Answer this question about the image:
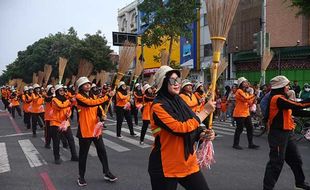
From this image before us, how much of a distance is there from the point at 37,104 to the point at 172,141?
10.9 m

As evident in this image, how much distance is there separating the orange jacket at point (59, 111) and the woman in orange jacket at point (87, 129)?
1915mm

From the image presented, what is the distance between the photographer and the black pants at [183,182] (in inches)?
143

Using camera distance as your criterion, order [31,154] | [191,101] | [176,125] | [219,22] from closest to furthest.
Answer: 1. [176,125]
2. [219,22]
3. [191,101]
4. [31,154]

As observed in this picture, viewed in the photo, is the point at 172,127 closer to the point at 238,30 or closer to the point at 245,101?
the point at 245,101

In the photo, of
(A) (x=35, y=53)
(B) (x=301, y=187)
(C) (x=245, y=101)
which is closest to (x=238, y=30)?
(C) (x=245, y=101)

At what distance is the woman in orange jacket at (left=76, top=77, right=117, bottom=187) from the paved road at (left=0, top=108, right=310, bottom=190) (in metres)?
0.24

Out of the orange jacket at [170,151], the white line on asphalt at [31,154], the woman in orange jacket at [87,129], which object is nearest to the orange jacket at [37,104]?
the white line on asphalt at [31,154]

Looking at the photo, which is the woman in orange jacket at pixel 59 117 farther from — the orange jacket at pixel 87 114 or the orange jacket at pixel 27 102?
the orange jacket at pixel 27 102

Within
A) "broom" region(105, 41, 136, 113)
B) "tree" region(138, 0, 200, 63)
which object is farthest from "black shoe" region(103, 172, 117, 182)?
"tree" region(138, 0, 200, 63)

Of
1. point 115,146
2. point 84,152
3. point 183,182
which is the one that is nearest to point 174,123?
point 183,182

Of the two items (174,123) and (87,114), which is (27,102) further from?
(174,123)

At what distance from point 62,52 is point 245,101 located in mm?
37638

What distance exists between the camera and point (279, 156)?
5.59m

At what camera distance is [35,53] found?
160 ft
